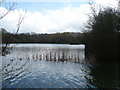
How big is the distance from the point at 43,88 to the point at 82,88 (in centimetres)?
183

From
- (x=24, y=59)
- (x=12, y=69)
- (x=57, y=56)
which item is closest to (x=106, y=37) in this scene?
(x=57, y=56)

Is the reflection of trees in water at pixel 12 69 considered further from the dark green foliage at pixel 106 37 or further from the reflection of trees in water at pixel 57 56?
the dark green foliage at pixel 106 37

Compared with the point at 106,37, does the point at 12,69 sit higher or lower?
lower

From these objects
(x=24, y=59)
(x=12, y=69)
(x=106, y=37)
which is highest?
(x=106, y=37)

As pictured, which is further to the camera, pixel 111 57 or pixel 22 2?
pixel 111 57

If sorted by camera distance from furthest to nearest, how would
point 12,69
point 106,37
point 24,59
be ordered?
point 24,59 → point 106,37 → point 12,69

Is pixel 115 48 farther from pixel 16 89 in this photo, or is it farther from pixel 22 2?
pixel 22 2

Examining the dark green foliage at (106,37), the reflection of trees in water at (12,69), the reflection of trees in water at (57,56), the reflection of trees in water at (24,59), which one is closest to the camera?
the reflection of trees in water at (12,69)

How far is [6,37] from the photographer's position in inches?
70.6

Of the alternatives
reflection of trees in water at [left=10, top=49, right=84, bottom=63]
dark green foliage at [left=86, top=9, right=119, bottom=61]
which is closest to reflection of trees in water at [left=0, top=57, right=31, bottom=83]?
reflection of trees in water at [left=10, top=49, right=84, bottom=63]

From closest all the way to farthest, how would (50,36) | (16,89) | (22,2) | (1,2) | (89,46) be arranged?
1. (1,2)
2. (22,2)
3. (16,89)
4. (89,46)
5. (50,36)

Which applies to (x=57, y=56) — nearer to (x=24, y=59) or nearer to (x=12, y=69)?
(x=24, y=59)

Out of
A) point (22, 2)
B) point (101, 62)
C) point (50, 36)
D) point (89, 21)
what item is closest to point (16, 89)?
point (22, 2)

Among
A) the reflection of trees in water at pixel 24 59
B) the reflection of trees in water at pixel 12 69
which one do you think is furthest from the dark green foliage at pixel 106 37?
the reflection of trees in water at pixel 12 69
